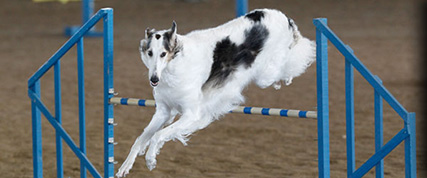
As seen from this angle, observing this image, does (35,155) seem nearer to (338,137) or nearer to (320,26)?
(320,26)

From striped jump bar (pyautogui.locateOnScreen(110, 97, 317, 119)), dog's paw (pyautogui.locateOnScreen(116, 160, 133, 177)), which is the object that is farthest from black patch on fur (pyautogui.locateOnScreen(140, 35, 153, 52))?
dog's paw (pyautogui.locateOnScreen(116, 160, 133, 177))

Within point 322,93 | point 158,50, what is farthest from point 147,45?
point 322,93

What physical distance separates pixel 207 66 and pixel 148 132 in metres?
0.56

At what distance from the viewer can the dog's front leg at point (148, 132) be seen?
13.4ft

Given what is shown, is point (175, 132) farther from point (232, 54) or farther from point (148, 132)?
point (232, 54)

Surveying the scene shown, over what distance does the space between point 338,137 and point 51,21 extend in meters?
13.8

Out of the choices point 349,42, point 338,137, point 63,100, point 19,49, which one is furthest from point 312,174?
point 19,49

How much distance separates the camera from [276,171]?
6281 millimetres

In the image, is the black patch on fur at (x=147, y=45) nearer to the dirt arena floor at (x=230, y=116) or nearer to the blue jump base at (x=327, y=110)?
the blue jump base at (x=327, y=110)

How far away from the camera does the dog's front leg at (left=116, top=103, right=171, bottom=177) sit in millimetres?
4070

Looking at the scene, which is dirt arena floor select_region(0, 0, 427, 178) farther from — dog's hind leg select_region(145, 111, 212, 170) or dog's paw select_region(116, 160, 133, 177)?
dog's paw select_region(116, 160, 133, 177)

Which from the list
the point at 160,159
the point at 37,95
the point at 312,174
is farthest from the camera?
the point at 160,159

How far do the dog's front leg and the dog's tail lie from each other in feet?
2.72

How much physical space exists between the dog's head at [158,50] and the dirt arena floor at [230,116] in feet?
4.32
